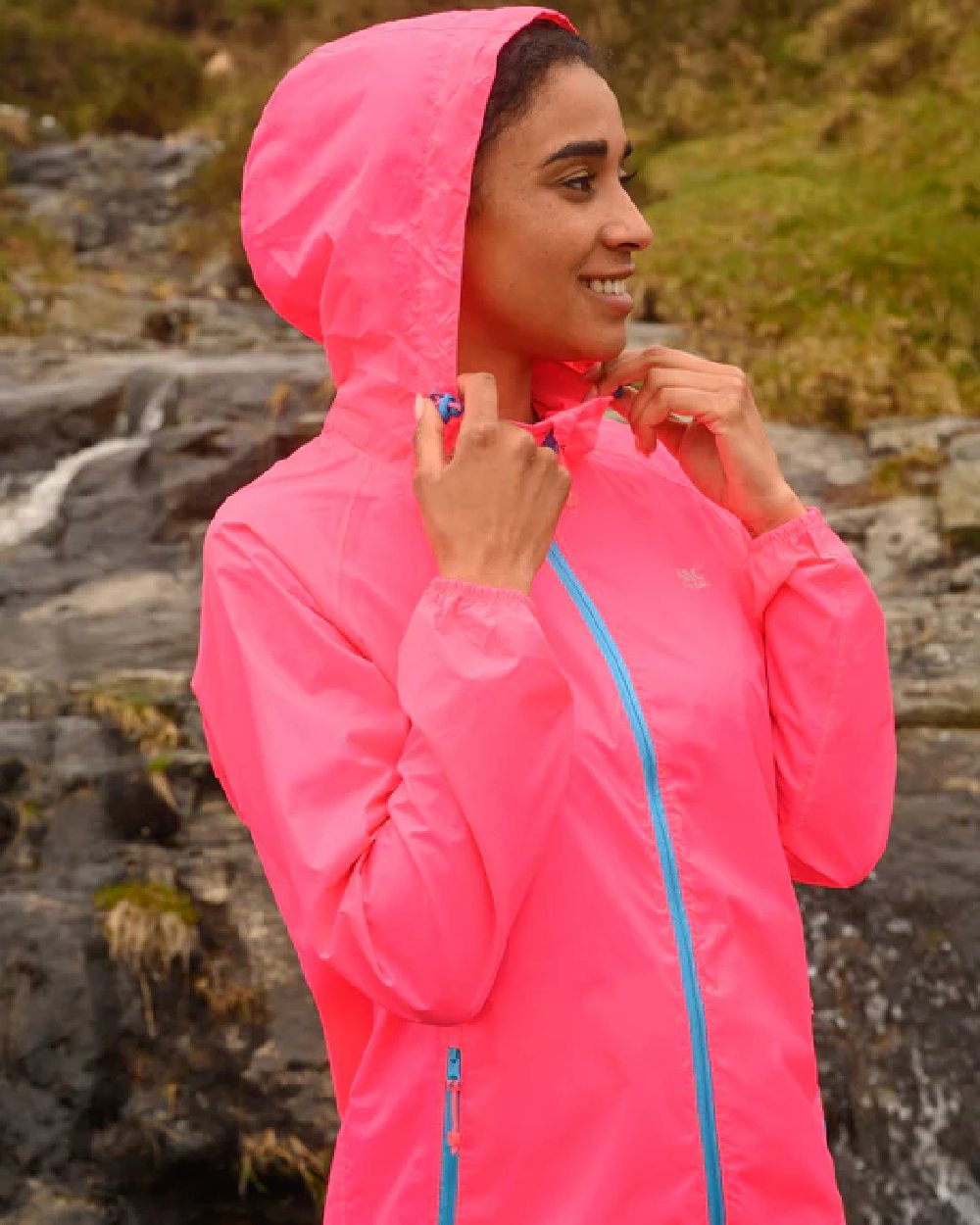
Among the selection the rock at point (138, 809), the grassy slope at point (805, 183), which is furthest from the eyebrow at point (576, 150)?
the grassy slope at point (805, 183)

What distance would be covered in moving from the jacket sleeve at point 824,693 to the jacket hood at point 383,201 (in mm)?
322

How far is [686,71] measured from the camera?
13117mm

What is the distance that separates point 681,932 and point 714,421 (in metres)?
0.67

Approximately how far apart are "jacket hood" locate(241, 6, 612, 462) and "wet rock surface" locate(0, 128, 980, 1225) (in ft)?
8.45

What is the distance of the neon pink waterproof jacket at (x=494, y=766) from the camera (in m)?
1.40

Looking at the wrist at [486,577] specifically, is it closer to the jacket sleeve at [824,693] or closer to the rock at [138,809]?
the jacket sleeve at [824,693]

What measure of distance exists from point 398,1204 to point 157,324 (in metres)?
9.66

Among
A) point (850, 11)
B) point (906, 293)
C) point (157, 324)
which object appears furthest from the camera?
point (850, 11)

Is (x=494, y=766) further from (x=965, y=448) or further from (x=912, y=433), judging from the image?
(x=912, y=433)

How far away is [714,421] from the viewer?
1773 mm

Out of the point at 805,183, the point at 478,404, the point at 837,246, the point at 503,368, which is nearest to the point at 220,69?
the point at 805,183

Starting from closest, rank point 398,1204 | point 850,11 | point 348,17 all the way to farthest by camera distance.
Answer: point 398,1204 < point 850,11 < point 348,17

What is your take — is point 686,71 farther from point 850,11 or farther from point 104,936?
point 104,936

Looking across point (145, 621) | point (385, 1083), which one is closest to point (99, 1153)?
point (145, 621)
